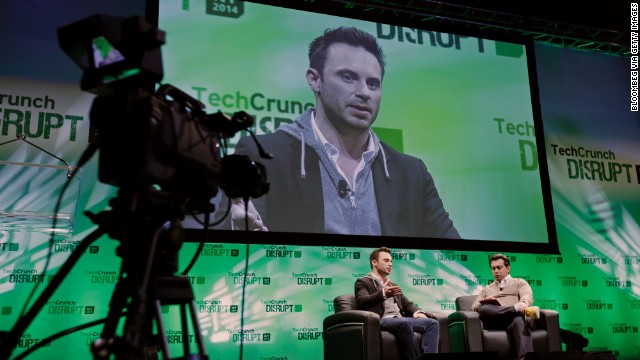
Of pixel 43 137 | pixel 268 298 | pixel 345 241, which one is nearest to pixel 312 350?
pixel 268 298

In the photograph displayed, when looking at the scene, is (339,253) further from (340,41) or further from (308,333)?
(340,41)

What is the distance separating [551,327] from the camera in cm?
434

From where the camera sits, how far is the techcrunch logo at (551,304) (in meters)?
5.50

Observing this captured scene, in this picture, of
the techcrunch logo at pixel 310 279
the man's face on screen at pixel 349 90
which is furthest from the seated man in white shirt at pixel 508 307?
the man's face on screen at pixel 349 90

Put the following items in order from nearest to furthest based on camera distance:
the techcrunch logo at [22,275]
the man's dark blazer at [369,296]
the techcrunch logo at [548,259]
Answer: the man's dark blazer at [369,296] < the techcrunch logo at [22,275] < the techcrunch logo at [548,259]

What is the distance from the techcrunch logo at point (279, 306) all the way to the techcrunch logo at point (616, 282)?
11.2 feet

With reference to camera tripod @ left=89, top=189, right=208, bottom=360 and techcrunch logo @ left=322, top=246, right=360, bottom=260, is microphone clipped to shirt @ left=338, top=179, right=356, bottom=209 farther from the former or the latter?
camera tripod @ left=89, top=189, right=208, bottom=360

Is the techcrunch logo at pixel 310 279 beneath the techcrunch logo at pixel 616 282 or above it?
above

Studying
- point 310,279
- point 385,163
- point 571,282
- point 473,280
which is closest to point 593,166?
point 571,282

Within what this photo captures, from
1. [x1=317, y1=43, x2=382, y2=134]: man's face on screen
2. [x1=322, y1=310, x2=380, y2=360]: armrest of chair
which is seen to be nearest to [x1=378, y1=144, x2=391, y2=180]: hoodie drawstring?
[x1=317, y1=43, x2=382, y2=134]: man's face on screen

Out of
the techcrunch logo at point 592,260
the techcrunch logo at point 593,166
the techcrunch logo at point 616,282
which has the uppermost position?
the techcrunch logo at point 593,166

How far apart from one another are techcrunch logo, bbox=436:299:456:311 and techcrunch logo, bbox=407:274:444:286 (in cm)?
15

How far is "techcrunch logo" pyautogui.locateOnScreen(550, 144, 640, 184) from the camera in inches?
242

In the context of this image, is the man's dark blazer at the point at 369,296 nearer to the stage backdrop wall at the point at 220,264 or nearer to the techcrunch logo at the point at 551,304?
the stage backdrop wall at the point at 220,264
